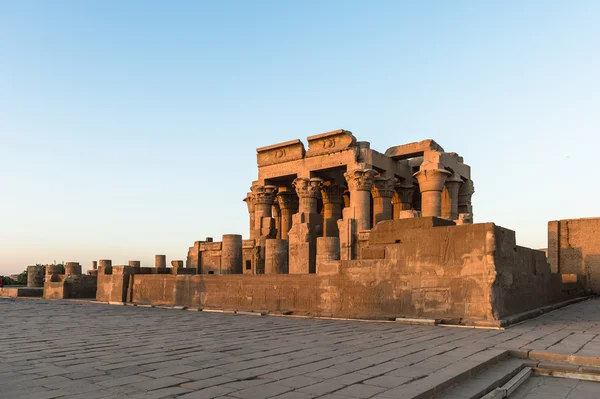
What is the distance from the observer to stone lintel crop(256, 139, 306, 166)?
68.5 ft

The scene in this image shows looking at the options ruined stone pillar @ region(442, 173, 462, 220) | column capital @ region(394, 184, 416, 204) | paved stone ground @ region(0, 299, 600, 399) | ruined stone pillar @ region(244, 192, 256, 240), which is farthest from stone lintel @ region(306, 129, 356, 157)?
paved stone ground @ region(0, 299, 600, 399)

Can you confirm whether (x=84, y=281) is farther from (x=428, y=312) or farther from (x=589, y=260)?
(x=589, y=260)

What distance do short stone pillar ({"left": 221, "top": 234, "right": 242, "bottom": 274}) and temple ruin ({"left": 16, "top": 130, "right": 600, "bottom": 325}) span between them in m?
0.04

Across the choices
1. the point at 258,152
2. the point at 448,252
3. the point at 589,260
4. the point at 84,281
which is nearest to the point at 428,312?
the point at 448,252

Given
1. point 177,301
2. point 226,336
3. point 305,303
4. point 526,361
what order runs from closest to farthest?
1. point 526,361
2. point 226,336
3. point 305,303
4. point 177,301

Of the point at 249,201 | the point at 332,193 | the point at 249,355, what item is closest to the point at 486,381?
the point at 249,355

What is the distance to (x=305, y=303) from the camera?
11258 millimetres

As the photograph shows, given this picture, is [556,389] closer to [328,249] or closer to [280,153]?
[328,249]

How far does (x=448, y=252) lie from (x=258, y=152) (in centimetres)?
1433

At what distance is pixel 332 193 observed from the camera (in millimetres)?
23016

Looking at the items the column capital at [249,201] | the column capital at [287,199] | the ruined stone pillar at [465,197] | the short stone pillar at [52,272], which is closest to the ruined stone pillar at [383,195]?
the ruined stone pillar at [465,197]

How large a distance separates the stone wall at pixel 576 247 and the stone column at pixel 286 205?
37.8ft

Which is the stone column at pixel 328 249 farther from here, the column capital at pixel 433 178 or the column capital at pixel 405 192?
the column capital at pixel 405 192

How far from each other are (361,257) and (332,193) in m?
12.5
